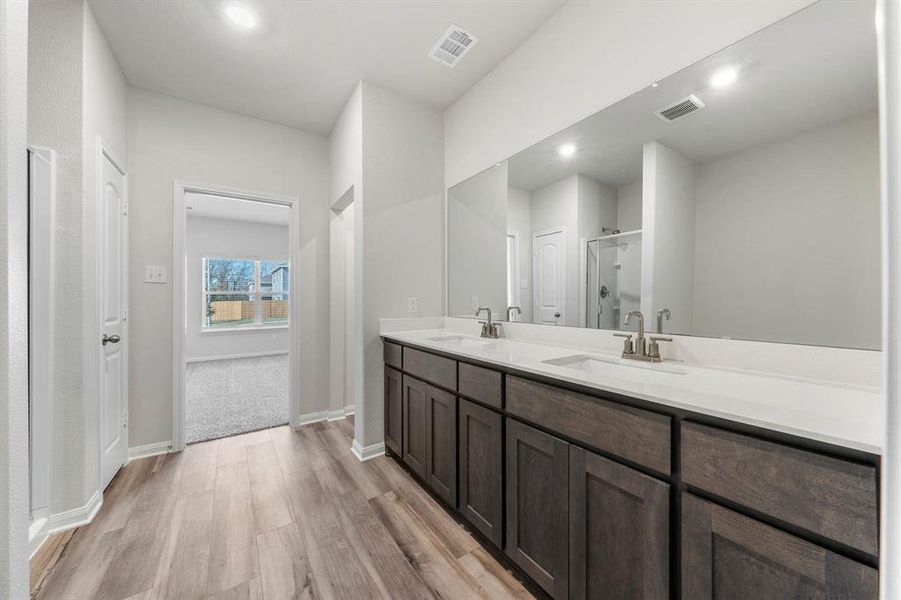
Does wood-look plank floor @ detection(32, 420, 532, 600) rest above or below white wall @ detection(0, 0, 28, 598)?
below

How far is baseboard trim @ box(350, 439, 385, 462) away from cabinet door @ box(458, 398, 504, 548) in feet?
3.35

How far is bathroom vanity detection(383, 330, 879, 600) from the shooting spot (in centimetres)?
69

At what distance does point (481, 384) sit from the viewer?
1568 mm

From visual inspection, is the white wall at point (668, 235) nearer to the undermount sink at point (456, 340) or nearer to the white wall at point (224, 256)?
the undermount sink at point (456, 340)

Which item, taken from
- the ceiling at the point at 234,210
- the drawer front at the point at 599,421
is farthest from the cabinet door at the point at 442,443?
the ceiling at the point at 234,210

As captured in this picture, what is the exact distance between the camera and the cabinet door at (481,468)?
1.47m

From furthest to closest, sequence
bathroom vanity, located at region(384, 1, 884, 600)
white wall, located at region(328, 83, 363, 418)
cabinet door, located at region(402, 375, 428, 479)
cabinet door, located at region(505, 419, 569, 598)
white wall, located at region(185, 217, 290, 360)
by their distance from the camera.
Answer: white wall, located at region(185, 217, 290, 360) → white wall, located at region(328, 83, 363, 418) → cabinet door, located at region(402, 375, 428, 479) → cabinet door, located at region(505, 419, 569, 598) → bathroom vanity, located at region(384, 1, 884, 600)

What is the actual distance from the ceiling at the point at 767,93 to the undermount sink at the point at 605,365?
0.85 meters

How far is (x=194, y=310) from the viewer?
6328mm

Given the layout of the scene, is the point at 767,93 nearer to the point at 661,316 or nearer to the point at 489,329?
the point at 661,316

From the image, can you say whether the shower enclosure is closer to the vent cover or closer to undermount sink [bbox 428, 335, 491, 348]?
the vent cover

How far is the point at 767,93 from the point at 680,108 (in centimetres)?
27

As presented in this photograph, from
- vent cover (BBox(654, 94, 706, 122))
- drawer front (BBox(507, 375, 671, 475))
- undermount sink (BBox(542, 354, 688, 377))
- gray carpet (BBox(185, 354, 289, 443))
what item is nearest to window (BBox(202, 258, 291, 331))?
gray carpet (BBox(185, 354, 289, 443))

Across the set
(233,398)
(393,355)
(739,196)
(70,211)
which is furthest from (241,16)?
(233,398)
